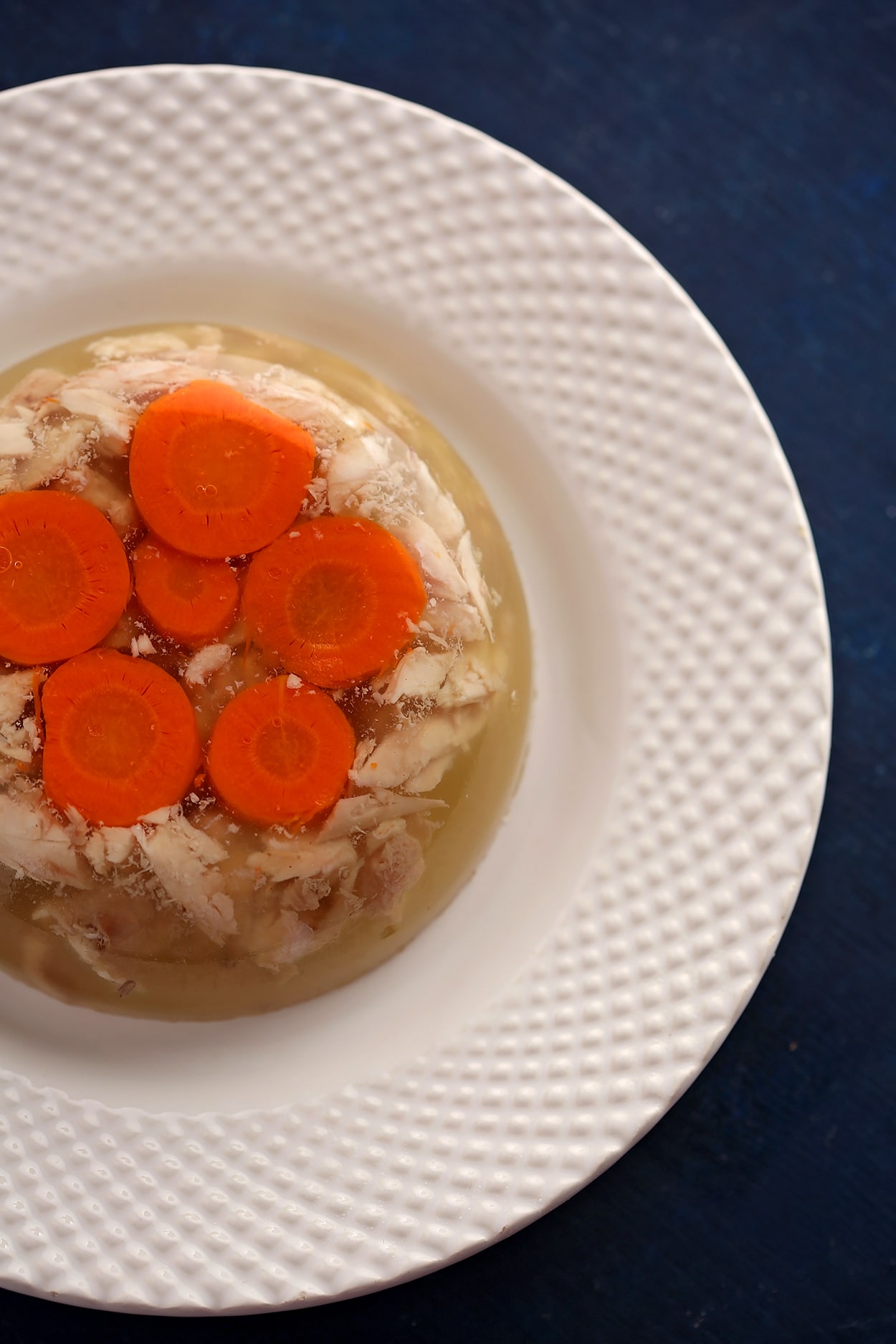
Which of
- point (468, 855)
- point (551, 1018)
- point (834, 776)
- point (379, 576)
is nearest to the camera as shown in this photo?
point (379, 576)

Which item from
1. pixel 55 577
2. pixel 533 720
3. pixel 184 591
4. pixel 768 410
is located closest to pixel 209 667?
pixel 184 591

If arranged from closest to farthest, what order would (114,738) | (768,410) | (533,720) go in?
1. (114,738)
2. (533,720)
3. (768,410)

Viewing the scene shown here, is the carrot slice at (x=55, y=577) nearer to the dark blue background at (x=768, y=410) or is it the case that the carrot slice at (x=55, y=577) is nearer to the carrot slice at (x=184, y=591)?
the carrot slice at (x=184, y=591)

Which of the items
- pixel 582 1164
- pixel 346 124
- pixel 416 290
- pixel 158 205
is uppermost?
pixel 346 124

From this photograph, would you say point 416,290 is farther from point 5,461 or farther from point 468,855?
point 468,855

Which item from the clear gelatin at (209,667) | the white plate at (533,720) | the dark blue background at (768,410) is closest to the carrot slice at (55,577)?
the clear gelatin at (209,667)

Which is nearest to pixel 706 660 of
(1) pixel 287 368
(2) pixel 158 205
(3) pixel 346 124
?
(1) pixel 287 368

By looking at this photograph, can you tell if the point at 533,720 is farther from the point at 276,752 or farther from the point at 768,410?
the point at 768,410
